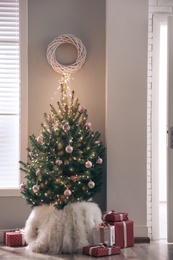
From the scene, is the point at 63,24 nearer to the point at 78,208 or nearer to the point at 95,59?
the point at 95,59

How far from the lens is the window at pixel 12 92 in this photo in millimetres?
5957

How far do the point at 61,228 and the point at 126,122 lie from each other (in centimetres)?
128

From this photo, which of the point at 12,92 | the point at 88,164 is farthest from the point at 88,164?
the point at 12,92

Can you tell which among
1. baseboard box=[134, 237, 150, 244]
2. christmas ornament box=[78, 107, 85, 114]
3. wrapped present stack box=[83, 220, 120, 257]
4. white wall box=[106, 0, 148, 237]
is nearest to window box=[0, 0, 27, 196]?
christmas ornament box=[78, 107, 85, 114]

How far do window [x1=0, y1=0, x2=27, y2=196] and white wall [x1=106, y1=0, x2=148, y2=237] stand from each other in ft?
2.81

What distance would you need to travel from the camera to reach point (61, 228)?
5.27m

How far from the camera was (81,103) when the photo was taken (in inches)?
239

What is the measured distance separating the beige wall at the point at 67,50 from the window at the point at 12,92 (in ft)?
0.30

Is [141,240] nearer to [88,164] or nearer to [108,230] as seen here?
[108,230]

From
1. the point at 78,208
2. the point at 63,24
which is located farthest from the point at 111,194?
the point at 63,24

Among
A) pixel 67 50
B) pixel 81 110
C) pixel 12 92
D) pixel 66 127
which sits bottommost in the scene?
pixel 66 127

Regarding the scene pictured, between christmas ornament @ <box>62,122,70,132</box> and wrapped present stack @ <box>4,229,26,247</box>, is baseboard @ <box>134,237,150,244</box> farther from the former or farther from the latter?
christmas ornament @ <box>62,122,70,132</box>

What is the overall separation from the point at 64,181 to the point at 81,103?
3.42 ft

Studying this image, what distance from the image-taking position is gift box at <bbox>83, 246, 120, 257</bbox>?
16.7ft
